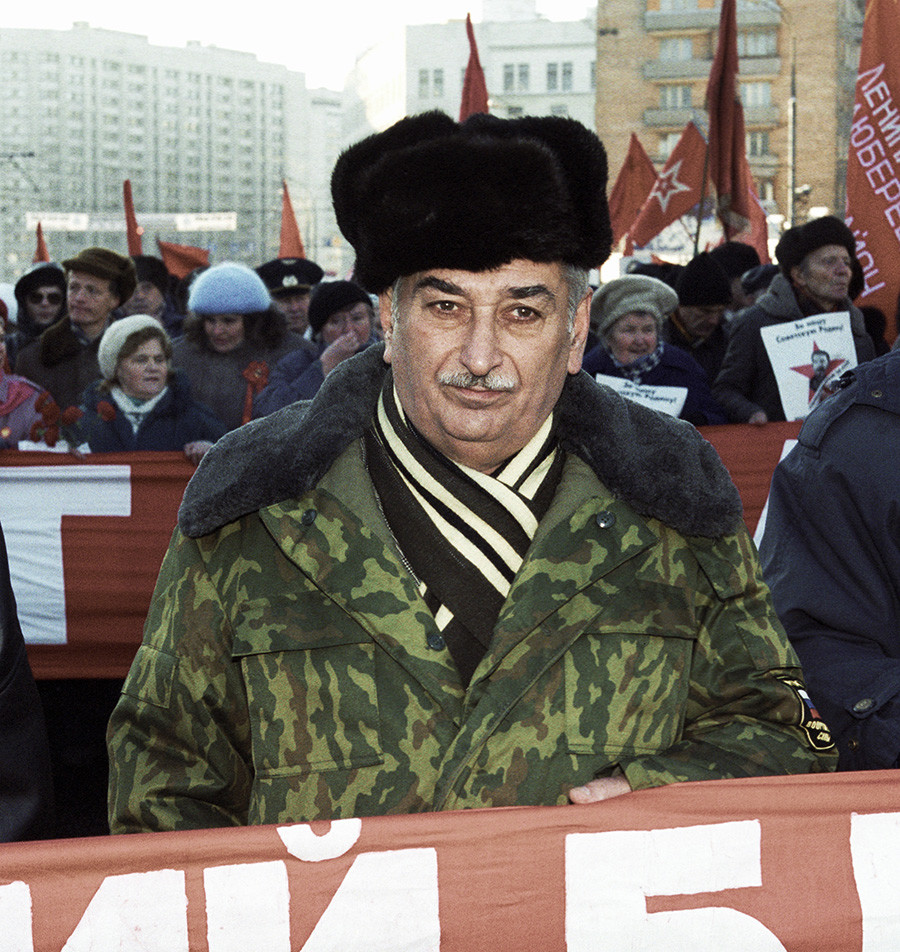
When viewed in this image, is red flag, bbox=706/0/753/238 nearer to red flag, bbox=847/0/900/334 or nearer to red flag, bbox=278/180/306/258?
red flag, bbox=847/0/900/334

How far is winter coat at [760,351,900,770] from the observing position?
259 cm

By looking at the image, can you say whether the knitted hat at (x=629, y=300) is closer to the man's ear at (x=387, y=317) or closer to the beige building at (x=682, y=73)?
the man's ear at (x=387, y=317)

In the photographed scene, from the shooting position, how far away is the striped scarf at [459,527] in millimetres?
2156

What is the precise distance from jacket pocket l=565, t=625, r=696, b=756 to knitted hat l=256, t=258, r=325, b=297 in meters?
7.56

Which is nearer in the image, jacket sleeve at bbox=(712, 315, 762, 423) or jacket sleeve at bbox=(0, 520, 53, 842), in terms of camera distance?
jacket sleeve at bbox=(0, 520, 53, 842)

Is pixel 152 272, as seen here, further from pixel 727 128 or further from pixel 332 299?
pixel 727 128

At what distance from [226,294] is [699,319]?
2.54 metres

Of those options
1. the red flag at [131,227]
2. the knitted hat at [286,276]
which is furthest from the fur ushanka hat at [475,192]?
the red flag at [131,227]

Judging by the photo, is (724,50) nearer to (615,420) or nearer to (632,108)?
(615,420)

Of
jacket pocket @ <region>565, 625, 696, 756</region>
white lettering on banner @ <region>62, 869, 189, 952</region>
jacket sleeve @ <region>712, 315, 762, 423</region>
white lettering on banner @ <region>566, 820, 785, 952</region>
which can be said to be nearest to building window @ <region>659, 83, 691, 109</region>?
jacket sleeve @ <region>712, 315, 762, 423</region>

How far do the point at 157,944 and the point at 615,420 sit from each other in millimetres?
1070

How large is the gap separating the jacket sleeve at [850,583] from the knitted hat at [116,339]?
3936 mm

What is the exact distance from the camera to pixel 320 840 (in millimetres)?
2053

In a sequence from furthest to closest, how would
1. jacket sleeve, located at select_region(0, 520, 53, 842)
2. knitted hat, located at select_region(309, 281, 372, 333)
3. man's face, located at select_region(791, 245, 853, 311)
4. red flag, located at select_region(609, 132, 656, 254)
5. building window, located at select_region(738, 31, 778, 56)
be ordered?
building window, located at select_region(738, 31, 778, 56)
red flag, located at select_region(609, 132, 656, 254)
knitted hat, located at select_region(309, 281, 372, 333)
man's face, located at select_region(791, 245, 853, 311)
jacket sleeve, located at select_region(0, 520, 53, 842)
